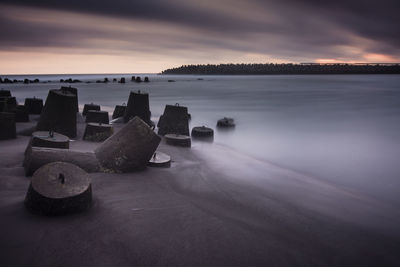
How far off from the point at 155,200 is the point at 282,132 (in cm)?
1180

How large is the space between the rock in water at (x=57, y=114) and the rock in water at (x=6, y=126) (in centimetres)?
62

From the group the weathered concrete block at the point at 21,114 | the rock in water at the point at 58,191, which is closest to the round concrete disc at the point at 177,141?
the rock in water at the point at 58,191

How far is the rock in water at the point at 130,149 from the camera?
18.2 ft

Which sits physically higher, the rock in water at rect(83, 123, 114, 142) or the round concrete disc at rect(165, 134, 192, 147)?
the rock in water at rect(83, 123, 114, 142)

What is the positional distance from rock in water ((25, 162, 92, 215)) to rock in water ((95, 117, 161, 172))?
171 centimetres

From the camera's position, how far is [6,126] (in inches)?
313

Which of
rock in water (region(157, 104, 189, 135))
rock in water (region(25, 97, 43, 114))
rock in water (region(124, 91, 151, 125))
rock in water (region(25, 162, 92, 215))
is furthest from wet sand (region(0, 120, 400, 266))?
rock in water (region(25, 97, 43, 114))

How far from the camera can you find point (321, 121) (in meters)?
19.0

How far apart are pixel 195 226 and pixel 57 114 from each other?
6.26 m

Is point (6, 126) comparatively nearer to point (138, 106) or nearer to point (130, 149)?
point (130, 149)

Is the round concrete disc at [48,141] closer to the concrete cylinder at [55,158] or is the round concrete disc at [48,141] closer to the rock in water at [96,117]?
the concrete cylinder at [55,158]

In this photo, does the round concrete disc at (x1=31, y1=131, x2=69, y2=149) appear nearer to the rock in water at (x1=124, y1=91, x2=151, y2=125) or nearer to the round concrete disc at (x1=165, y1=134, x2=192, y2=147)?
the round concrete disc at (x1=165, y1=134, x2=192, y2=147)

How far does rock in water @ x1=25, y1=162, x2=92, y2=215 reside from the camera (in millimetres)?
3418

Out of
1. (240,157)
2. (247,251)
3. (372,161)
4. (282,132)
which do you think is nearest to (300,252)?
(247,251)
